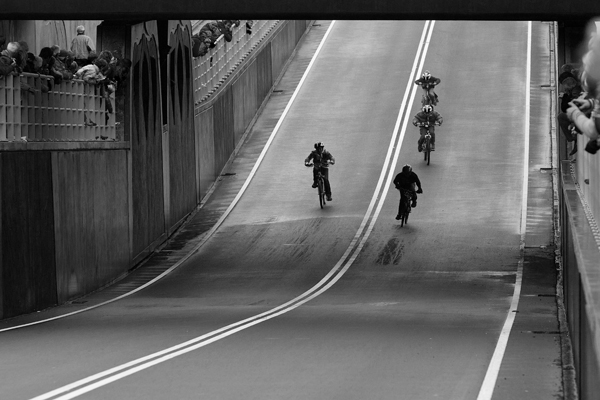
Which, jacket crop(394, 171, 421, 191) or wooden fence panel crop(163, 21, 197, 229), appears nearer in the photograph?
jacket crop(394, 171, 421, 191)

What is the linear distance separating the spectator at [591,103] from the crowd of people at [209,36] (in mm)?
24017

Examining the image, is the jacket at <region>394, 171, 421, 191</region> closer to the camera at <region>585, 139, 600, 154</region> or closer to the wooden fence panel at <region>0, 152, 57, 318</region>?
the wooden fence panel at <region>0, 152, 57, 318</region>

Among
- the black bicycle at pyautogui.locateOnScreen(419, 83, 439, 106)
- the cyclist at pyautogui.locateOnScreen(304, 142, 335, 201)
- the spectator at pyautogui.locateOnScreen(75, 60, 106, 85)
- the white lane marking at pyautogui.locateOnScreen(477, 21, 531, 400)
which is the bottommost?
the white lane marking at pyautogui.locateOnScreen(477, 21, 531, 400)

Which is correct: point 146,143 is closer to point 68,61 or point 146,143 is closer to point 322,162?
Result: point 68,61

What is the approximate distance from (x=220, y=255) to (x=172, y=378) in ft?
46.6

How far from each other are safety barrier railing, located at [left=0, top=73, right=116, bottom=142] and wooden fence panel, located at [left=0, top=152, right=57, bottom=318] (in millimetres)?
532

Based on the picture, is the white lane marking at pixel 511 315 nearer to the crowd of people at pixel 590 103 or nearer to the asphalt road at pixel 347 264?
the asphalt road at pixel 347 264

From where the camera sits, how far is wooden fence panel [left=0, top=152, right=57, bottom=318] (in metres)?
18.9

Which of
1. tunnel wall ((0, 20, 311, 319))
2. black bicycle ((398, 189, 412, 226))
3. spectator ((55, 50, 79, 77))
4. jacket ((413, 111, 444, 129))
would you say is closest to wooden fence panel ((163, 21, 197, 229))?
tunnel wall ((0, 20, 311, 319))

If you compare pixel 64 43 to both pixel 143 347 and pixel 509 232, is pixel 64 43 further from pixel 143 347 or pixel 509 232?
pixel 143 347

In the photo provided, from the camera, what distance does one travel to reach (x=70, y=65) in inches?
887

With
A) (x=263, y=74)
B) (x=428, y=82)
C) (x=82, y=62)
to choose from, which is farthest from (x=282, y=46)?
(x=82, y=62)

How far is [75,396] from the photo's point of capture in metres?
11.0

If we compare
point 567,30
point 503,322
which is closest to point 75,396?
point 503,322
